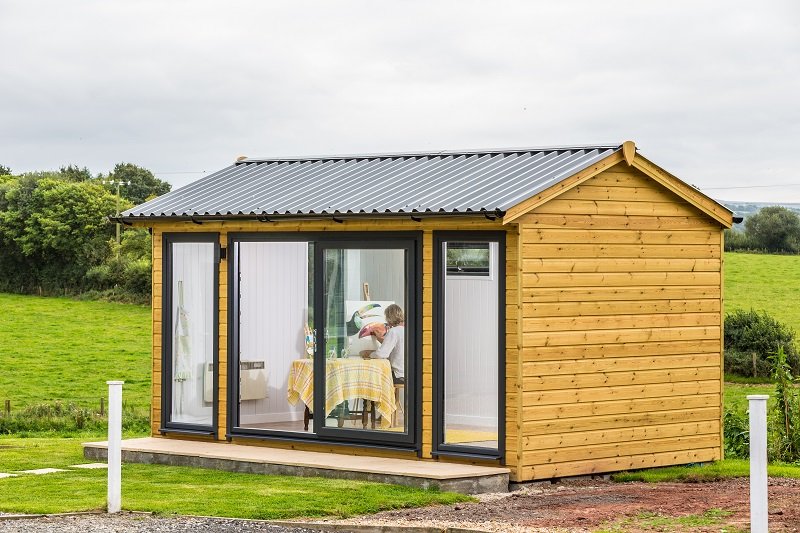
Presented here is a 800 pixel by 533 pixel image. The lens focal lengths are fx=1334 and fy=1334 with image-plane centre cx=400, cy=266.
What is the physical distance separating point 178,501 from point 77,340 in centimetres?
2557

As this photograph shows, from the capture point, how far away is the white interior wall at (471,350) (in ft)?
39.1

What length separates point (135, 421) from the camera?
64.2 feet

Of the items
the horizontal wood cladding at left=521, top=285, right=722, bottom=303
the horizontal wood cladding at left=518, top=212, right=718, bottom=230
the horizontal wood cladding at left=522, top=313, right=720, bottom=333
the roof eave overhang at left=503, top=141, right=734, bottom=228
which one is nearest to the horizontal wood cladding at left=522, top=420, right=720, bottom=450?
the horizontal wood cladding at left=522, top=313, right=720, bottom=333

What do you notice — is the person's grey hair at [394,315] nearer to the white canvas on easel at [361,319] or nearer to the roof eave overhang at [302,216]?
the white canvas on easel at [361,319]

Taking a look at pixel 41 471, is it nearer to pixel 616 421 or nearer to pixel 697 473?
pixel 616 421

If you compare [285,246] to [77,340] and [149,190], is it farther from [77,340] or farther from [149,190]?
[149,190]

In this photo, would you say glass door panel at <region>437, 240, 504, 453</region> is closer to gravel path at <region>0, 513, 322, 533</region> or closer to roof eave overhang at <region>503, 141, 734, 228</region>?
roof eave overhang at <region>503, 141, 734, 228</region>

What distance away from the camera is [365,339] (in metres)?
12.7

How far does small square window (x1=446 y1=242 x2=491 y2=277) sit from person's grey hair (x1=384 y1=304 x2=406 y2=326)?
25.1 inches

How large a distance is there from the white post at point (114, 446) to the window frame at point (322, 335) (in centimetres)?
301

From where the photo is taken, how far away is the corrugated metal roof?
11.9 metres

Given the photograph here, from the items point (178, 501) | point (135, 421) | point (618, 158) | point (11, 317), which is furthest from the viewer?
point (11, 317)

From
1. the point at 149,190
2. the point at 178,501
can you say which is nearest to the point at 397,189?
the point at 178,501

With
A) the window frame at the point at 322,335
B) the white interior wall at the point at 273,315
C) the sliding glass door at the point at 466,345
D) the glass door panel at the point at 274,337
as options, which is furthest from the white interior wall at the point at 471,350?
the white interior wall at the point at 273,315
